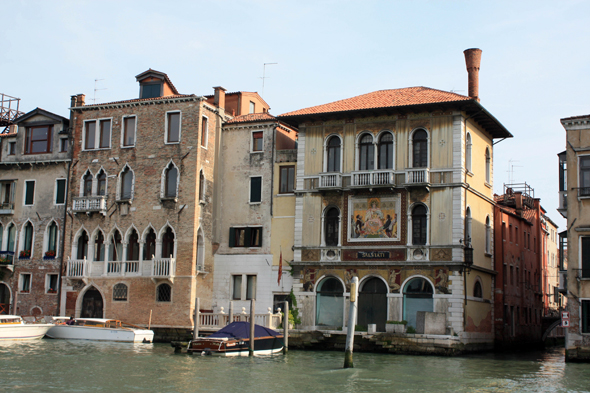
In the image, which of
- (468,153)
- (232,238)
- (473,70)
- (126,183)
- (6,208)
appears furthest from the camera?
(6,208)

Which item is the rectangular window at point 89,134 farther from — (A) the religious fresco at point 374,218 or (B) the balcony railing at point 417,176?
(B) the balcony railing at point 417,176

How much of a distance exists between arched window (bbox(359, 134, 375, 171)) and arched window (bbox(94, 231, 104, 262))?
43.5ft

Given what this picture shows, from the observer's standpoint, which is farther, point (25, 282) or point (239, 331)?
point (25, 282)

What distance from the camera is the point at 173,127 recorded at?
35938mm

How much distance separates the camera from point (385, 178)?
31.8 meters

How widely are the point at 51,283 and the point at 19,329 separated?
6.03 metres

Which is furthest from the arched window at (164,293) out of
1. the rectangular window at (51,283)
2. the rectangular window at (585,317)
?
the rectangular window at (585,317)

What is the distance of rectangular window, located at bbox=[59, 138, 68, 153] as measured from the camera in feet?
126

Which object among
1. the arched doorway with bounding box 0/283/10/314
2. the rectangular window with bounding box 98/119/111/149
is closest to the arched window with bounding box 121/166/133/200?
the rectangular window with bounding box 98/119/111/149

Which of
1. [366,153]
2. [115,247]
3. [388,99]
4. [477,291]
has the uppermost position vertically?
[388,99]

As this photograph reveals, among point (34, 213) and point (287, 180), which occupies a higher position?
point (287, 180)

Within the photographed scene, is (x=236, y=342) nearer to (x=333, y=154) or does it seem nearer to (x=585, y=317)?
(x=333, y=154)

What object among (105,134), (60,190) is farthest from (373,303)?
(60,190)

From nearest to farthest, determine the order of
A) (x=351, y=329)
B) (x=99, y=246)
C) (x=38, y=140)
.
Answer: (x=351, y=329), (x=99, y=246), (x=38, y=140)
